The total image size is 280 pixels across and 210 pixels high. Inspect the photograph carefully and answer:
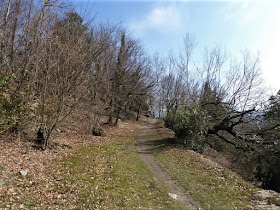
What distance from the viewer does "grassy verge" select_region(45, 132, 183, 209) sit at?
18.6 feet

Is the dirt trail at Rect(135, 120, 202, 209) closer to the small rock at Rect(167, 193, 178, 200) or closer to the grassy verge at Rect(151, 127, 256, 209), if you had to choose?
the small rock at Rect(167, 193, 178, 200)

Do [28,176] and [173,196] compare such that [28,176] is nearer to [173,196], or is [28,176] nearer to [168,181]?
[173,196]

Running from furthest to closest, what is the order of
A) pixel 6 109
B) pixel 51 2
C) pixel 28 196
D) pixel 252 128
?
pixel 252 128 < pixel 51 2 < pixel 6 109 < pixel 28 196

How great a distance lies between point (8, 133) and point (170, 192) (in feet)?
25.3

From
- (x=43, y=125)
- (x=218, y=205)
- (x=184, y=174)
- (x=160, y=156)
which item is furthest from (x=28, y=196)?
(x=160, y=156)

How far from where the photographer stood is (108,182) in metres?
7.07

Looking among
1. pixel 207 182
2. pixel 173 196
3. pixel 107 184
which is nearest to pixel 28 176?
pixel 107 184

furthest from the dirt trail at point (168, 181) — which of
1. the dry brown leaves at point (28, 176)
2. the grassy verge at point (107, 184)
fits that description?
the dry brown leaves at point (28, 176)

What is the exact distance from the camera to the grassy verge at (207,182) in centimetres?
638

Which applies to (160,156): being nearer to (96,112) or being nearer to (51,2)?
(96,112)

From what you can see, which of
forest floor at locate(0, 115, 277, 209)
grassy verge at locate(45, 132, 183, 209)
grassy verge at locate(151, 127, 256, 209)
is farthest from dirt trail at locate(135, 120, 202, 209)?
grassy verge at locate(45, 132, 183, 209)

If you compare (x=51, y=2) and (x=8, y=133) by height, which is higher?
(x=51, y=2)

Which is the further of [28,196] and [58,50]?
[58,50]

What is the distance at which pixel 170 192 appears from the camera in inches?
270
